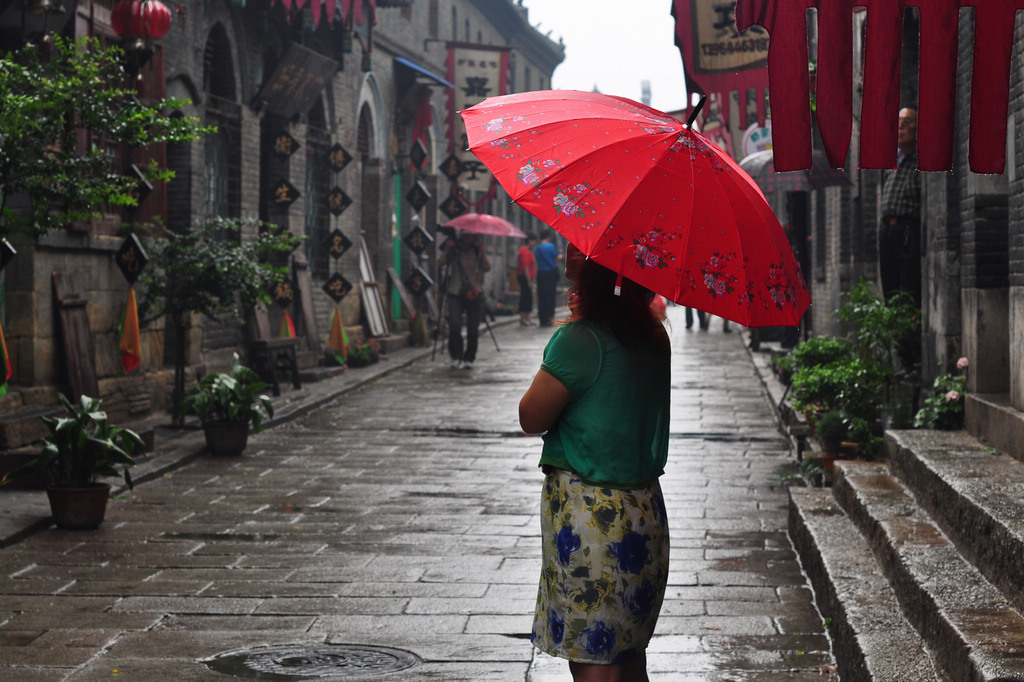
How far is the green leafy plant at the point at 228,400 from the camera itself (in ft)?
35.1

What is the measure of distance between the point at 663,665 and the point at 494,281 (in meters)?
31.7

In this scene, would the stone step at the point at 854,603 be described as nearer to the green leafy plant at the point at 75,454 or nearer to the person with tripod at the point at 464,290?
the green leafy plant at the point at 75,454

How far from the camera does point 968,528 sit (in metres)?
5.20

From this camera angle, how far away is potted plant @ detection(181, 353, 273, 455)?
10703 millimetres

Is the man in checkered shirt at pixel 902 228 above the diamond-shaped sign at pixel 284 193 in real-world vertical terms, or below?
below

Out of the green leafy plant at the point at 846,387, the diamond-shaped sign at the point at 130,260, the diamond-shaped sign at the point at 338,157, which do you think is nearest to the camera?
the green leafy plant at the point at 846,387

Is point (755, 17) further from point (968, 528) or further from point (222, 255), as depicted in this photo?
point (222, 255)

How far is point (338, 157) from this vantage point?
61.9 ft

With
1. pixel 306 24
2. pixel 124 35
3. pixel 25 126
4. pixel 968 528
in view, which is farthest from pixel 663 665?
pixel 306 24

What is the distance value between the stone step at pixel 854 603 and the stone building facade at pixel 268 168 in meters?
6.25

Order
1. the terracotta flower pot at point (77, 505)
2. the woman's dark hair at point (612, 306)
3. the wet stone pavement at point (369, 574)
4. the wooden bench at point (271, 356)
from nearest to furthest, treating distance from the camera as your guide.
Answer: the woman's dark hair at point (612, 306)
the wet stone pavement at point (369, 574)
the terracotta flower pot at point (77, 505)
the wooden bench at point (271, 356)

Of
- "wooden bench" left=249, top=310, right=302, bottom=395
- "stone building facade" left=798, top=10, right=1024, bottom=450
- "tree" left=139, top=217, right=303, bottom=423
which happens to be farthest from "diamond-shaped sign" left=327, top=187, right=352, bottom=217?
"stone building facade" left=798, top=10, right=1024, bottom=450

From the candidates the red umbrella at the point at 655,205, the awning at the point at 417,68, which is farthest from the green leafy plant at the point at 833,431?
the awning at the point at 417,68

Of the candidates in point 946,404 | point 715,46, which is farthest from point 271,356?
point 946,404
